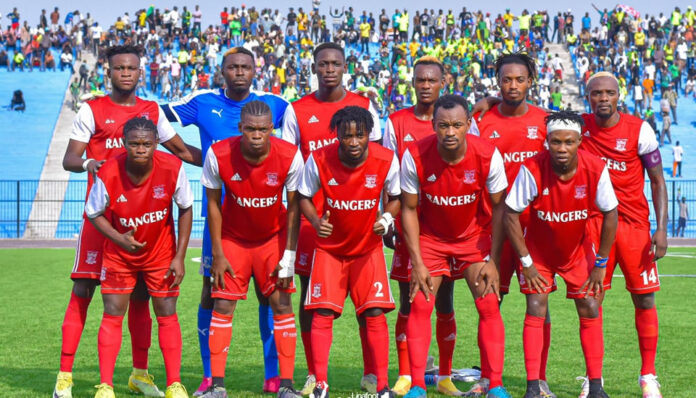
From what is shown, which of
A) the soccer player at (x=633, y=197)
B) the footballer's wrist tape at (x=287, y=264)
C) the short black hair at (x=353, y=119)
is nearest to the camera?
the short black hair at (x=353, y=119)

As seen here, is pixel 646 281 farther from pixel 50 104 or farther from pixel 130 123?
pixel 50 104

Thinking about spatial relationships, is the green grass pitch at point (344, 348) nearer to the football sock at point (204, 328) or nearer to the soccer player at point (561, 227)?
the football sock at point (204, 328)

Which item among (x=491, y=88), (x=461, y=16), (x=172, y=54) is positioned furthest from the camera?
(x=461, y=16)

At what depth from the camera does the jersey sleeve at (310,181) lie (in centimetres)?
716

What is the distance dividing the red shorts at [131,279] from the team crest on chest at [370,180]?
1.78 meters

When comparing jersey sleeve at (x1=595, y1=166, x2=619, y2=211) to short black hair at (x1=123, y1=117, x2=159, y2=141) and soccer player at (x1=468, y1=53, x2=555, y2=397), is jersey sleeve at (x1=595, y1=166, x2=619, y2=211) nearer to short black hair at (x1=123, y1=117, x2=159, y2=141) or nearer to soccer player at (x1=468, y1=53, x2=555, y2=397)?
soccer player at (x1=468, y1=53, x2=555, y2=397)

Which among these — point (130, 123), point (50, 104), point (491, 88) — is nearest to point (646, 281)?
point (130, 123)

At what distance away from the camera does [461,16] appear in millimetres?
49125

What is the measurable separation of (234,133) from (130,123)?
50.0 inches

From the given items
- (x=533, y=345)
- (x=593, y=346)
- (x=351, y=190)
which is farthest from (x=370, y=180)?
(x=593, y=346)

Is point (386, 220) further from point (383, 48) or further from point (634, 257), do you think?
point (383, 48)

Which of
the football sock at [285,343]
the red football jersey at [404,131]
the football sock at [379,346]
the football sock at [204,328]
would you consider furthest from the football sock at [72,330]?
the red football jersey at [404,131]

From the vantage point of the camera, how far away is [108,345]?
7.10 metres

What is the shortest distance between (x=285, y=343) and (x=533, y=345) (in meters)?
2.00
